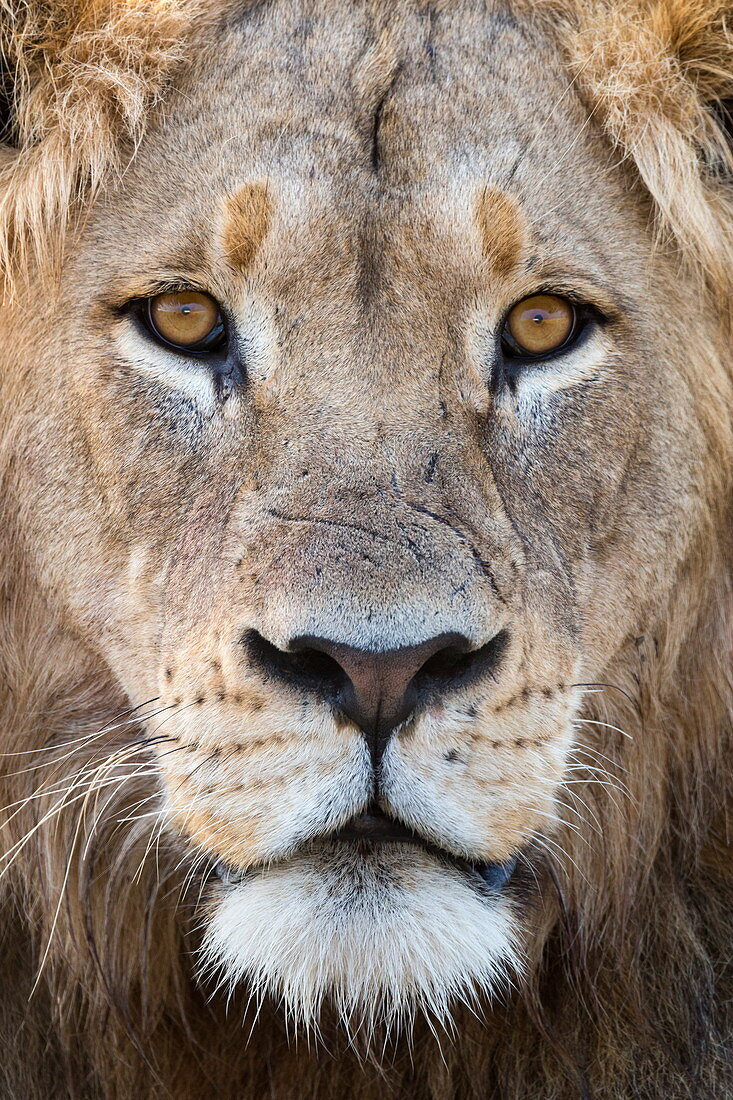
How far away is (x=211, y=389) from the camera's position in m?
2.23

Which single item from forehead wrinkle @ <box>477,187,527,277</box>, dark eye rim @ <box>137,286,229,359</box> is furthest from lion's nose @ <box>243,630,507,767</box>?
forehead wrinkle @ <box>477,187,527,277</box>

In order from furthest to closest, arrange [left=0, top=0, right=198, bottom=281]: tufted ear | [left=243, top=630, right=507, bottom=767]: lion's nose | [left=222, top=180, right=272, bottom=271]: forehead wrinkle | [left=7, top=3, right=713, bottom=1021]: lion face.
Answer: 1. [left=0, top=0, right=198, bottom=281]: tufted ear
2. [left=222, top=180, right=272, bottom=271]: forehead wrinkle
3. [left=7, top=3, right=713, bottom=1021]: lion face
4. [left=243, top=630, right=507, bottom=767]: lion's nose

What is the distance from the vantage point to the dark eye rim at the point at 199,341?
2229 mm

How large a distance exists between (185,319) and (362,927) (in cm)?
109

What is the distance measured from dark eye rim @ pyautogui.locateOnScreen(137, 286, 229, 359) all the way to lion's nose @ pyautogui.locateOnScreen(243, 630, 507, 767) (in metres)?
0.62

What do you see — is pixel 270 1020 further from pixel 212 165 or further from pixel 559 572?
pixel 212 165

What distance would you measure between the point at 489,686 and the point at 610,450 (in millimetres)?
628

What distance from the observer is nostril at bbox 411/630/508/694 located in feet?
5.99

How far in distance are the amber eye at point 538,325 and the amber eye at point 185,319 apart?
0.53 metres

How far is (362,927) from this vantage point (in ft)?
6.22

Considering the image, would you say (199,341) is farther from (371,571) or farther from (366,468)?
(371,571)

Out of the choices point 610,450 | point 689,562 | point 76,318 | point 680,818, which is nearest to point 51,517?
point 76,318

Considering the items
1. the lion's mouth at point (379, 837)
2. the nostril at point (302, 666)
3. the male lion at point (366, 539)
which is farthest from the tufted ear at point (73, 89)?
the lion's mouth at point (379, 837)

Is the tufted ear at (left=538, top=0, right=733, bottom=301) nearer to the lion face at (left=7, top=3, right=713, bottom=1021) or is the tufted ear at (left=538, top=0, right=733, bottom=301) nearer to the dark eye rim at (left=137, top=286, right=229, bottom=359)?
the lion face at (left=7, top=3, right=713, bottom=1021)
